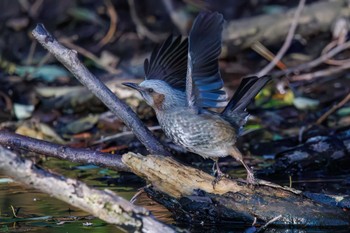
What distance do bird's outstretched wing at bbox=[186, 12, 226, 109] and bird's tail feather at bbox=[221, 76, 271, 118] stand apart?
0.26 ft

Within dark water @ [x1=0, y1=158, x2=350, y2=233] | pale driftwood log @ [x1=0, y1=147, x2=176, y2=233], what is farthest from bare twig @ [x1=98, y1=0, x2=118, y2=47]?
pale driftwood log @ [x1=0, y1=147, x2=176, y2=233]

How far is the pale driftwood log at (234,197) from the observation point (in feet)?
16.9

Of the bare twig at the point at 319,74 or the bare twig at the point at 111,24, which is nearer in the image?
the bare twig at the point at 319,74

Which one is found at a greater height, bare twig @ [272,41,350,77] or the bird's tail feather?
bare twig @ [272,41,350,77]

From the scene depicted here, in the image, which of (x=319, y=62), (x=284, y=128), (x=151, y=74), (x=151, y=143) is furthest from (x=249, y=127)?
(x=151, y=143)

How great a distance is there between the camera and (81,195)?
13.3 ft

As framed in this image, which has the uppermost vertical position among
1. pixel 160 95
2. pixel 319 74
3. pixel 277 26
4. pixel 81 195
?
pixel 277 26

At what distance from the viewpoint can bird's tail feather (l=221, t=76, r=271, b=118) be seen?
5762 millimetres

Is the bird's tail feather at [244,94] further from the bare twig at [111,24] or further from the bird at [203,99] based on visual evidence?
the bare twig at [111,24]

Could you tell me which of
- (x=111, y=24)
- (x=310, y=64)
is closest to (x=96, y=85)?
(x=310, y=64)

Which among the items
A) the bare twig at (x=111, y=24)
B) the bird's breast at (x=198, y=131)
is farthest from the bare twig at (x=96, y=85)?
the bare twig at (x=111, y=24)

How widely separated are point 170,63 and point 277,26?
16.0 feet

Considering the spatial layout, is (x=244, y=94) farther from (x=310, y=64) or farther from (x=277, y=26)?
(x=277, y=26)

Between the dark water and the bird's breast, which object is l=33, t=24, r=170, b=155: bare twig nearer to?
the bird's breast
